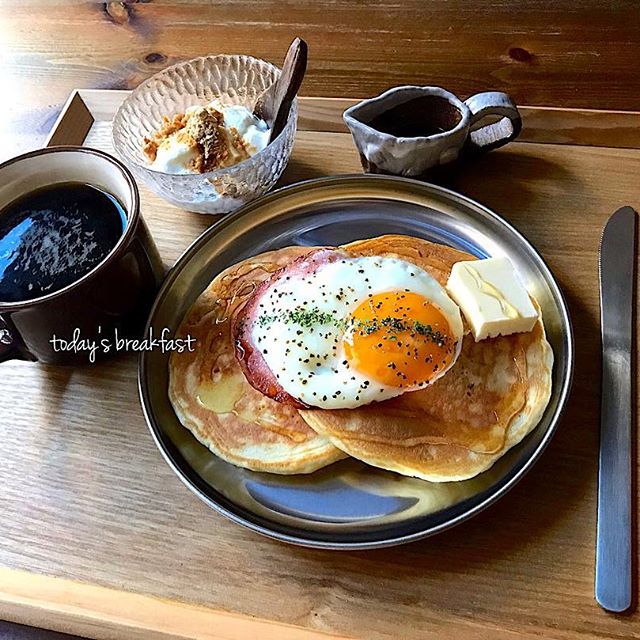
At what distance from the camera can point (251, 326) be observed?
131cm

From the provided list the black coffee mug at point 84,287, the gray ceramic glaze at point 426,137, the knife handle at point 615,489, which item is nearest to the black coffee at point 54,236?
the black coffee mug at point 84,287

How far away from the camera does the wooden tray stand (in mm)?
1056

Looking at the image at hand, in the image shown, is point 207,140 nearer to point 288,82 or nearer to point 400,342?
point 288,82

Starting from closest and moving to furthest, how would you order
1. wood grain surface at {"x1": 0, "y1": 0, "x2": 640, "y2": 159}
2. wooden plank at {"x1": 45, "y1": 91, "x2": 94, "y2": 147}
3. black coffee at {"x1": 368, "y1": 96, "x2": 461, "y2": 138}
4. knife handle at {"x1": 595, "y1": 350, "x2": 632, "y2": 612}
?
1. knife handle at {"x1": 595, "y1": 350, "x2": 632, "y2": 612}
2. black coffee at {"x1": 368, "y1": 96, "x2": 461, "y2": 138}
3. wooden plank at {"x1": 45, "y1": 91, "x2": 94, "y2": 147}
4. wood grain surface at {"x1": 0, "y1": 0, "x2": 640, "y2": 159}

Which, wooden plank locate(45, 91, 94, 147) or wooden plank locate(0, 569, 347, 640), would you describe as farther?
wooden plank locate(45, 91, 94, 147)

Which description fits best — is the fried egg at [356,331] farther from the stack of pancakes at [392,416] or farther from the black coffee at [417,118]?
the black coffee at [417,118]

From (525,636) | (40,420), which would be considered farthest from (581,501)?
(40,420)

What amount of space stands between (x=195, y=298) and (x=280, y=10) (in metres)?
1.24

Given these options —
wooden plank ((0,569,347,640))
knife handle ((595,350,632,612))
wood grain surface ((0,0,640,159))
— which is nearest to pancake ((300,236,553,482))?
knife handle ((595,350,632,612))

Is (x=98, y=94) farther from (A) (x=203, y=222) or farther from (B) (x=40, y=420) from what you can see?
(B) (x=40, y=420)

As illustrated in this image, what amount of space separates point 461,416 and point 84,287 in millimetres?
673

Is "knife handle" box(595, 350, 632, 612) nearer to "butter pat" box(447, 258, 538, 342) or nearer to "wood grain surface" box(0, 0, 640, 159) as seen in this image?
"butter pat" box(447, 258, 538, 342)

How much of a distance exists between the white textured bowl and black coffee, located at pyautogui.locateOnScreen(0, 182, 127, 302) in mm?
200

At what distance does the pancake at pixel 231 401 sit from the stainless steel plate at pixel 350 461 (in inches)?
1.0
